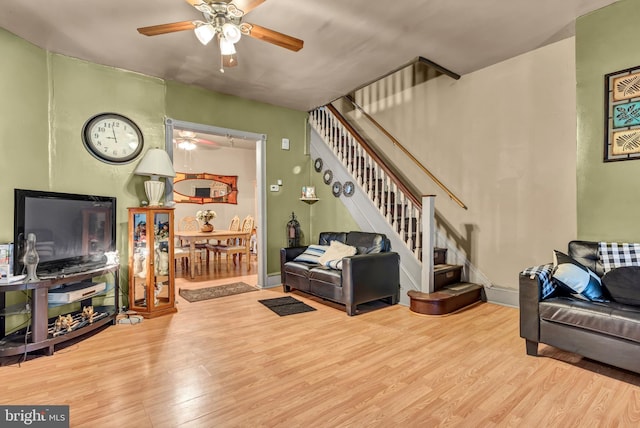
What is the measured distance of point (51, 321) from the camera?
3.17 m

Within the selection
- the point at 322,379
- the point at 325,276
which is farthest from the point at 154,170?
the point at 322,379

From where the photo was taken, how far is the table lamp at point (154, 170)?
3656 mm

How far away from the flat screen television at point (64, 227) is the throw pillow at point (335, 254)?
2430mm

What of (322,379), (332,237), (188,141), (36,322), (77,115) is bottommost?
(322,379)

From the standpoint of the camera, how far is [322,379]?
7.32 feet

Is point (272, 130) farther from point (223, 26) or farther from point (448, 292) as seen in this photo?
point (448, 292)

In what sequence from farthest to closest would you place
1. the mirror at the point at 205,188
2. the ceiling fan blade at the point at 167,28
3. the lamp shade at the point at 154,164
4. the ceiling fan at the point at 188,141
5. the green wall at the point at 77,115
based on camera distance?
the mirror at the point at 205,188
the ceiling fan at the point at 188,141
the lamp shade at the point at 154,164
the green wall at the point at 77,115
the ceiling fan blade at the point at 167,28

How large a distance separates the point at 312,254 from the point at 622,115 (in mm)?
3516

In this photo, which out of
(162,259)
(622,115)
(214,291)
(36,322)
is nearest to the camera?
(36,322)

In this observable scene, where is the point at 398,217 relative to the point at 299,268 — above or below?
above

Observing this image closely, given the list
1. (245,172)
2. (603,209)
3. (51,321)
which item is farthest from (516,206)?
(245,172)

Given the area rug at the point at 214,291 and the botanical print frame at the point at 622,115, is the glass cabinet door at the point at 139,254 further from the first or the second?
the botanical print frame at the point at 622,115

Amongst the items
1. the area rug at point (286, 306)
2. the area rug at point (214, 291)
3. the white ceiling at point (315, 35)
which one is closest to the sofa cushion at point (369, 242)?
the area rug at point (286, 306)

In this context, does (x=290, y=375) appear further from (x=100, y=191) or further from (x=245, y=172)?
(x=245, y=172)
